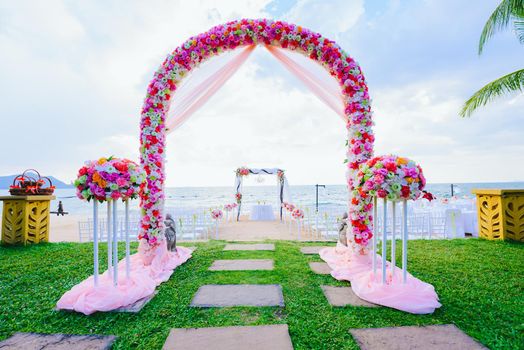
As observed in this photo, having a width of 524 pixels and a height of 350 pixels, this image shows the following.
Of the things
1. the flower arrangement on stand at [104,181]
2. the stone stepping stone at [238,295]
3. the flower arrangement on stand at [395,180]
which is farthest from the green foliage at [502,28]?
the flower arrangement on stand at [104,181]

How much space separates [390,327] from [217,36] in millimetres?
4394

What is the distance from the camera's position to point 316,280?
3.47 m

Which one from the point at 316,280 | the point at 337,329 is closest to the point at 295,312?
the point at 337,329

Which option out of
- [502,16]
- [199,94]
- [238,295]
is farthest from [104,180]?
[502,16]

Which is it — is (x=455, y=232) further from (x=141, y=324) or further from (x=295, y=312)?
(x=141, y=324)

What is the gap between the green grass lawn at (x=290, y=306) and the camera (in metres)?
2.19

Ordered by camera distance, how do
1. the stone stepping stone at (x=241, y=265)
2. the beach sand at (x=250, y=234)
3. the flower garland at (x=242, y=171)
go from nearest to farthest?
the stone stepping stone at (x=241, y=265) → the beach sand at (x=250, y=234) → the flower garland at (x=242, y=171)

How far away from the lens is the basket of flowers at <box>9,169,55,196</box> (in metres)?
5.82

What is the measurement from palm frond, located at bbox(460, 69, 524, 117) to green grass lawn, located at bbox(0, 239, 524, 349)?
13.1 feet

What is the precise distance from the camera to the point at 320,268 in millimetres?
4027

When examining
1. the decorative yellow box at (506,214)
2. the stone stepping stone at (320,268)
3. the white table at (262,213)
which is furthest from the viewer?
the white table at (262,213)

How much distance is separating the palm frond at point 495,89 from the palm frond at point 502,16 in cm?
107

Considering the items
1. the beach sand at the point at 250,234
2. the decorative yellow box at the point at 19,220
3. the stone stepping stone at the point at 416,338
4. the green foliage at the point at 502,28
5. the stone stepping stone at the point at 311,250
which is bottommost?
the beach sand at the point at 250,234

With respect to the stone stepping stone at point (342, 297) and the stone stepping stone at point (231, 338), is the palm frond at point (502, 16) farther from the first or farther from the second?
the stone stepping stone at point (231, 338)
